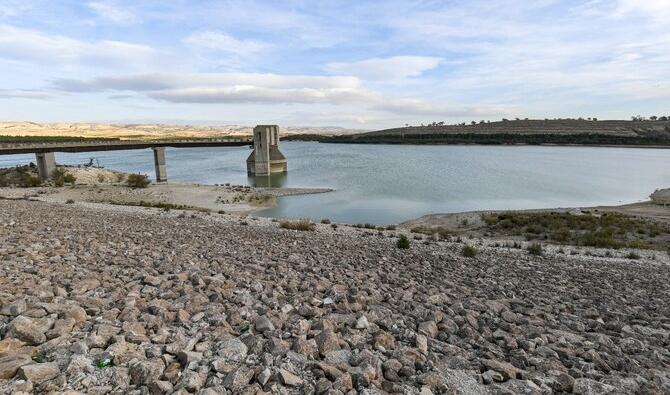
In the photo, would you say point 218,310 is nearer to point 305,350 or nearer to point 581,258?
point 305,350

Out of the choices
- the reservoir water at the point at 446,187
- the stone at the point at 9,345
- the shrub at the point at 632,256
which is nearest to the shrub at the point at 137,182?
the reservoir water at the point at 446,187

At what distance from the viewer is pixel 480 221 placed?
31.0 metres

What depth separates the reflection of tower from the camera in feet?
244

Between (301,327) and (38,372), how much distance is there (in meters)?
3.18

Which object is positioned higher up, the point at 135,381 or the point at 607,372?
the point at 135,381

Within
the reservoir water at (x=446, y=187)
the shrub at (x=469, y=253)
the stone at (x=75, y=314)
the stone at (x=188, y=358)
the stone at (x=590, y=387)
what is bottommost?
the reservoir water at (x=446, y=187)

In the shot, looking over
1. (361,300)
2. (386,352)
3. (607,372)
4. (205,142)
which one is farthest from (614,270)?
(205,142)

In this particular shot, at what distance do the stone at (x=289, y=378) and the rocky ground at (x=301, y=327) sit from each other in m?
0.03

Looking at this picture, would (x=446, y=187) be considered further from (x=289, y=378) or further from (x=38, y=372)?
(x=38, y=372)

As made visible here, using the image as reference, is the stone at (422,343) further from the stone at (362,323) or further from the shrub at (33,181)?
the shrub at (33,181)

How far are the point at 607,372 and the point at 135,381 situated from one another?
20.3ft

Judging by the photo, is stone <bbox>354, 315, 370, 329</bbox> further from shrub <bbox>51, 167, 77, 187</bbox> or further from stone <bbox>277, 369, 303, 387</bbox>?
shrub <bbox>51, 167, 77, 187</bbox>

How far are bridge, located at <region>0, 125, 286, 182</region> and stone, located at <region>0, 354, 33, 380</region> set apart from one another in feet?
189

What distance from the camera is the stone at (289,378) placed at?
4578 mm
